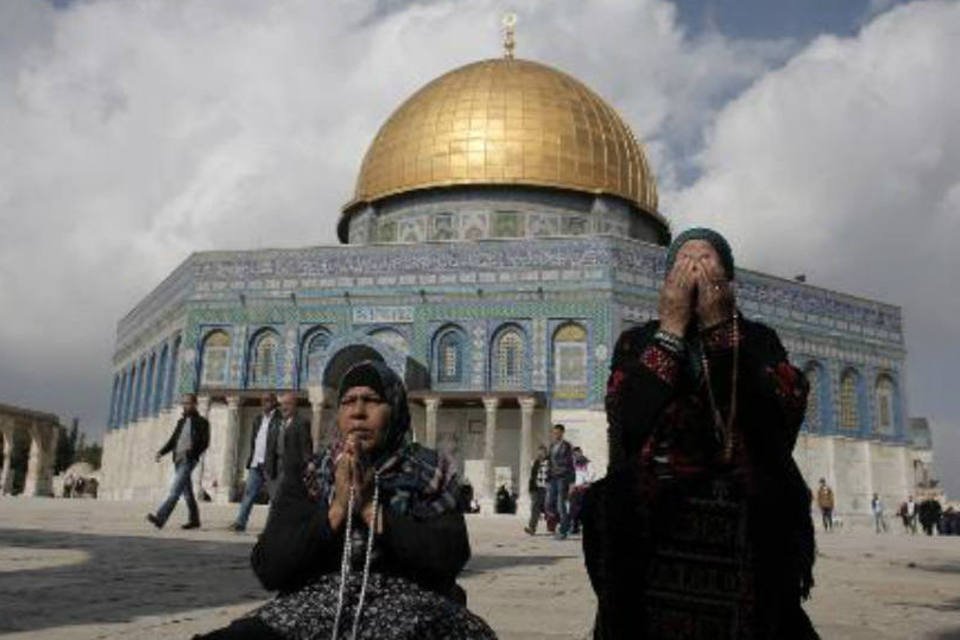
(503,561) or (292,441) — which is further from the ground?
(292,441)

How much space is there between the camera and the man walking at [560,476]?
34.2 ft

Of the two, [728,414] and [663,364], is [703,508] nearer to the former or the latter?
[728,414]

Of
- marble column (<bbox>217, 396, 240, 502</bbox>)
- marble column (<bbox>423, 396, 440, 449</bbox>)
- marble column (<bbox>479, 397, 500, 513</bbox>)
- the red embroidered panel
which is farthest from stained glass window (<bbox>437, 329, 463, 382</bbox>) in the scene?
the red embroidered panel

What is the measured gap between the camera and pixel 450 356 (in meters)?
23.8

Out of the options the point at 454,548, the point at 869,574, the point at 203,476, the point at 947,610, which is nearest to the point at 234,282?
the point at 203,476

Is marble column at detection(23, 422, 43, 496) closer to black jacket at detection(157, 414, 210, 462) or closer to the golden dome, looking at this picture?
the golden dome

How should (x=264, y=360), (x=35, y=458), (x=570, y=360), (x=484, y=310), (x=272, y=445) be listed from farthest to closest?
(x=35, y=458) < (x=264, y=360) < (x=484, y=310) < (x=570, y=360) < (x=272, y=445)

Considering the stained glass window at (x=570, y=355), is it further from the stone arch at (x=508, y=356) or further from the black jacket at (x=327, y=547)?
the black jacket at (x=327, y=547)

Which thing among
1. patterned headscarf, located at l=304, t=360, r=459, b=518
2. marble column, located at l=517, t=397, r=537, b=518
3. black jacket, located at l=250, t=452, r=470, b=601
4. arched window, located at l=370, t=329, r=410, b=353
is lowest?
black jacket, located at l=250, t=452, r=470, b=601

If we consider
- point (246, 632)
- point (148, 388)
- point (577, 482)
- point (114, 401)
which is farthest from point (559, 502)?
point (114, 401)

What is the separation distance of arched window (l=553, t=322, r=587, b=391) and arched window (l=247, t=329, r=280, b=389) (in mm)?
7411

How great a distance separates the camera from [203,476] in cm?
2406

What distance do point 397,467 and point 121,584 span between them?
290 cm

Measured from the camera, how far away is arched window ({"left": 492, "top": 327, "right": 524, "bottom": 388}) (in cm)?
2320
